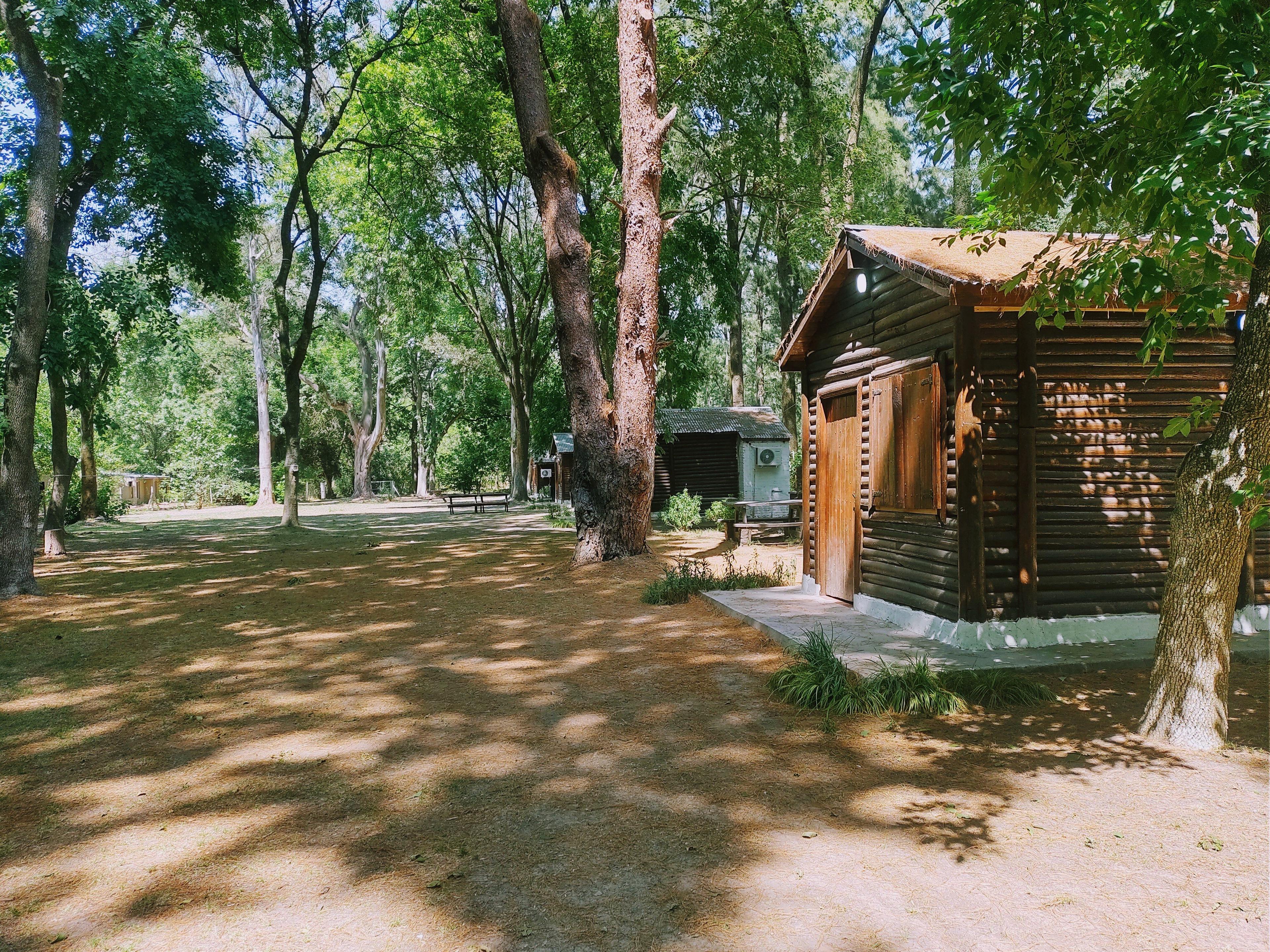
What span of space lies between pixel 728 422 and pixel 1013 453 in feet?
65.6

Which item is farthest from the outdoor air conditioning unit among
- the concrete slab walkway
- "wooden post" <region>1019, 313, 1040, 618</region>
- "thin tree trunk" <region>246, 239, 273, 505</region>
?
"thin tree trunk" <region>246, 239, 273, 505</region>

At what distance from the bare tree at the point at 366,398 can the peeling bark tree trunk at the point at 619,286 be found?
2565 centimetres

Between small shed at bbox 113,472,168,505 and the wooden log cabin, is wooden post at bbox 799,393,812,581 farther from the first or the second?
small shed at bbox 113,472,168,505

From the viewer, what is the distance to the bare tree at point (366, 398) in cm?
4028

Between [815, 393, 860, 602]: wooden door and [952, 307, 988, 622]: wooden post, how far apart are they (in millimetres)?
1921

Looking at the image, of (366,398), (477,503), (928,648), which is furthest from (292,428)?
(366,398)

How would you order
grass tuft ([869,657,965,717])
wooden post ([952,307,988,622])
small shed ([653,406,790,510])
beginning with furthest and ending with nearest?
small shed ([653,406,790,510]) → wooden post ([952,307,988,622]) → grass tuft ([869,657,965,717])

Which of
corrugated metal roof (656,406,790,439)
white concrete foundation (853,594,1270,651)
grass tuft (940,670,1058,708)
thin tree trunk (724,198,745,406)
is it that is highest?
thin tree trunk (724,198,745,406)

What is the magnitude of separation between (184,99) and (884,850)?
53.4 ft

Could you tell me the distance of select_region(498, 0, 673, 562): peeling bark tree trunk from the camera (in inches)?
471

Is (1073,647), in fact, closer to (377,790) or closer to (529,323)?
(377,790)

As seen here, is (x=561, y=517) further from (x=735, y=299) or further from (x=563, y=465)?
(x=563, y=465)

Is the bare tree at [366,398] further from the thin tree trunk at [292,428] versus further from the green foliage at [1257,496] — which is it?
the green foliage at [1257,496]

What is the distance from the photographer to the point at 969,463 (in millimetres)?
6703
